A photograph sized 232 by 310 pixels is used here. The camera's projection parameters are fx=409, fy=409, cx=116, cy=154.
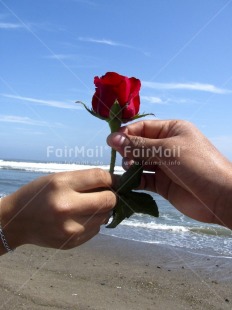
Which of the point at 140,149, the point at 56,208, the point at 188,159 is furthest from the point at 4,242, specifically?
the point at 188,159

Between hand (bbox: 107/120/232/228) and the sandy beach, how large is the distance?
2841 millimetres

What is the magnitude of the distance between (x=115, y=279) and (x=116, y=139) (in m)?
4.34

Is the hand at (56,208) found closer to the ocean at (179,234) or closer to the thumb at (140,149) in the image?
the thumb at (140,149)

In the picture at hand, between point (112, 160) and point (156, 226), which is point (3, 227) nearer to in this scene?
point (112, 160)

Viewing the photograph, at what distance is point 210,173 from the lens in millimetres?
2129

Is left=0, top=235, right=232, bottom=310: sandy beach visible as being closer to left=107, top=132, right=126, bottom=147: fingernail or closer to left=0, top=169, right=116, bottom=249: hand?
left=0, top=169, right=116, bottom=249: hand

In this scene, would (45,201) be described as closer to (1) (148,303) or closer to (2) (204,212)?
(2) (204,212)

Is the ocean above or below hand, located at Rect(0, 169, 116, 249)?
below

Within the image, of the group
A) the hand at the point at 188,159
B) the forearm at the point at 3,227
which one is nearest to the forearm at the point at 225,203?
the hand at the point at 188,159

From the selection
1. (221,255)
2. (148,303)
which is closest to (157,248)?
(221,255)

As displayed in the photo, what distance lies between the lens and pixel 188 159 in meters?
2.10

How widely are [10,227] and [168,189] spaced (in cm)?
108

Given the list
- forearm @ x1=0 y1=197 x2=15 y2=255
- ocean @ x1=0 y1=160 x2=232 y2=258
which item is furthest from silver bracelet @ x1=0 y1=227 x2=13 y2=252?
ocean @ x1=0 y1=160 x2=232 y2=258

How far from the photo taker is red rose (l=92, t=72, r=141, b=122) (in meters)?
1.88
